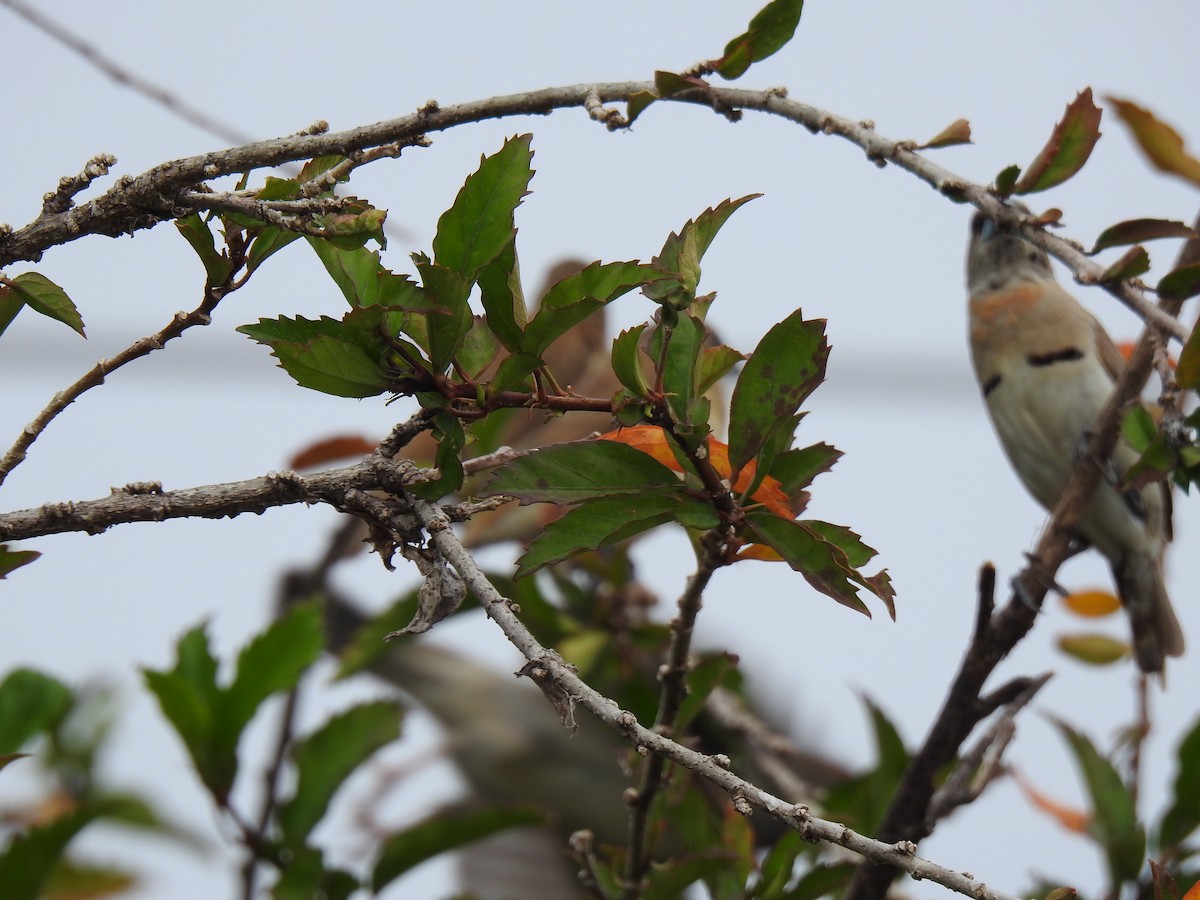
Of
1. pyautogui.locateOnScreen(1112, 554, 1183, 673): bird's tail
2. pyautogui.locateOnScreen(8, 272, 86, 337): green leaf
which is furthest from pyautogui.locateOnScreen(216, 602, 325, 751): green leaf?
pyautogui.locateOnScreen(1112, 554, 1183, 673): bird's tail

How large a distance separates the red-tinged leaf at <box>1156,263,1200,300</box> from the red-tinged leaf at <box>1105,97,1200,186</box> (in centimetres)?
44

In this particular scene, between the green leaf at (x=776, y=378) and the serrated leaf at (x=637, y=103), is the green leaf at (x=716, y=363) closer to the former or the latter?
the green leaf at (x=776, y=378)

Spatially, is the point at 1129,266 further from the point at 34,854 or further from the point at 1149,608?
the point at 1149,608

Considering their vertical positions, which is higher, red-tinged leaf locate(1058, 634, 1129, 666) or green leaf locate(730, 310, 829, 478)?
green leaf locate(730, 310, 829, 478)

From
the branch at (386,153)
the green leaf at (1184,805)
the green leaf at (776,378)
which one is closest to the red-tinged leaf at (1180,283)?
the branch at (386,153)

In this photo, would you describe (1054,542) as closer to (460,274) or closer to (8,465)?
(460,274)

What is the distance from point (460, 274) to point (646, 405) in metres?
0.19

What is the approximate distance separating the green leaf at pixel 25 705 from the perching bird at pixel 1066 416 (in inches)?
99.3

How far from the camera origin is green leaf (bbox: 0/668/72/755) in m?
1.75

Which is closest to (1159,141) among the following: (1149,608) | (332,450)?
(332,450)

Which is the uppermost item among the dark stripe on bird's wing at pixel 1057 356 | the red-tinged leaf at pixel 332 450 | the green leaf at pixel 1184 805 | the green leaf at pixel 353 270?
the dark stripe on bird's wing at pixel 1057 356

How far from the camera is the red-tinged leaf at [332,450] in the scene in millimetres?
2312

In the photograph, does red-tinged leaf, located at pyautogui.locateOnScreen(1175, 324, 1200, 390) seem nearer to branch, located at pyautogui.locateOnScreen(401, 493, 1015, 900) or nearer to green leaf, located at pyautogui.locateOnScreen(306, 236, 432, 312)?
branch, located at pyautogui.locateOnScreen(401, 493, 1015, 900)

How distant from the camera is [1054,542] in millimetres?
1786
